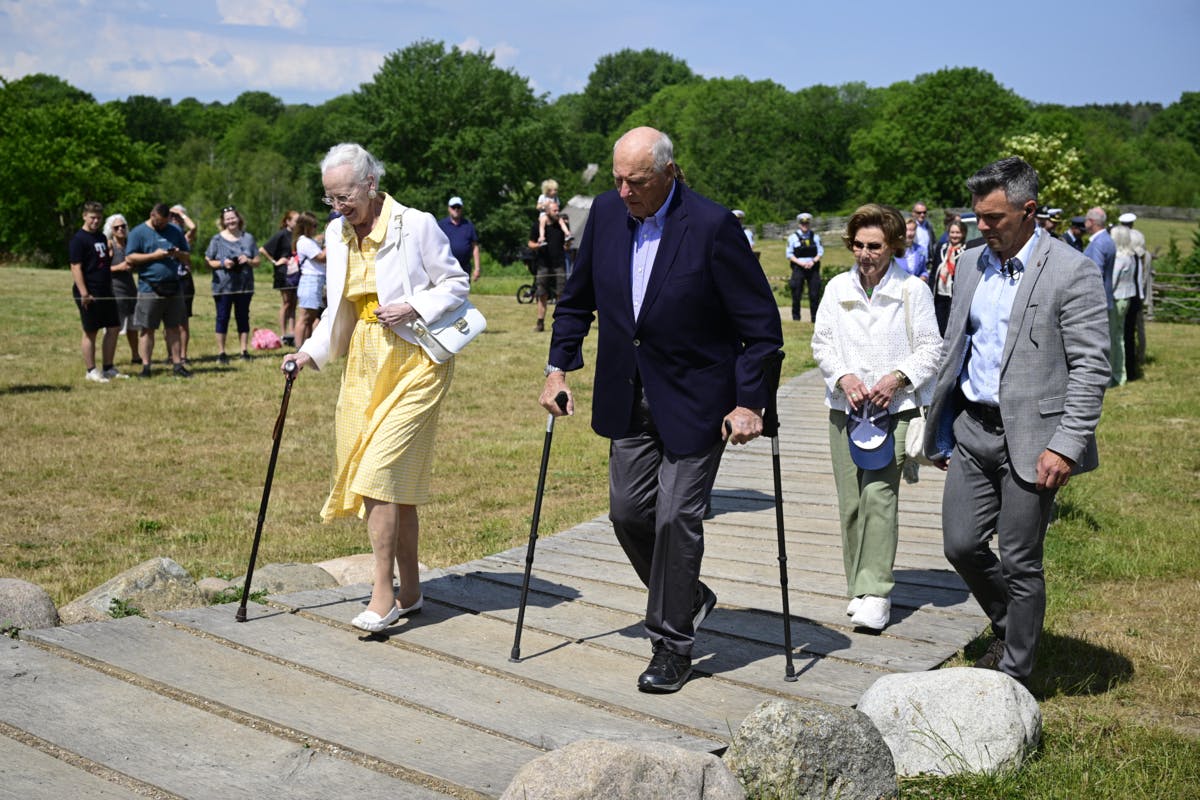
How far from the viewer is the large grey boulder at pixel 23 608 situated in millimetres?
5117

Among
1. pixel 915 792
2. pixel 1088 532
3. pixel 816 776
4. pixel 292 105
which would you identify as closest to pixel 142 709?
pixel 816 776

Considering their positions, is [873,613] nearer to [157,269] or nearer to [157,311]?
[157,311]

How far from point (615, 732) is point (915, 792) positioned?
97 centimetres

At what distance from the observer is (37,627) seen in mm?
5184

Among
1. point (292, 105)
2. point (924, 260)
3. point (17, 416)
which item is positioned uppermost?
point (292, 105)

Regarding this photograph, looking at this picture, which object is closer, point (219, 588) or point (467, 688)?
point (467, 688)

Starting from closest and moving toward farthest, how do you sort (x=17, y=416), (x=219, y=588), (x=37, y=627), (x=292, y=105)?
1. (x=37, y=627)
2. (x=219, y=588)
3. (x=17, y=416)
4. (x=292, y=105)

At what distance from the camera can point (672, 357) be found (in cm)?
464

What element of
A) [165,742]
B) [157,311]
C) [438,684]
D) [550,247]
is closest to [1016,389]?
[438,684]

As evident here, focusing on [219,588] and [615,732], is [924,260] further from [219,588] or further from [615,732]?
[615,732]

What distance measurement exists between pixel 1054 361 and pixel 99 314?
38.9ft

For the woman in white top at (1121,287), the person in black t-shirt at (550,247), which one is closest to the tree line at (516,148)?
the person in black t-shirt at (550,247)

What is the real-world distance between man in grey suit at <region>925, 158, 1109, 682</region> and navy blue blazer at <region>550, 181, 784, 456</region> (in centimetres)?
83

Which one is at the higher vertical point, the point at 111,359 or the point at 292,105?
the point at 292,105
